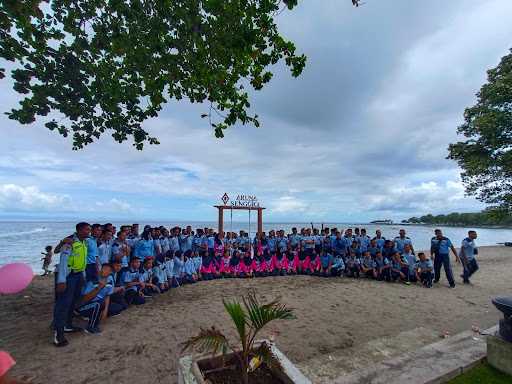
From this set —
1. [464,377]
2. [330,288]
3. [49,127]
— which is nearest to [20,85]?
[49,127]

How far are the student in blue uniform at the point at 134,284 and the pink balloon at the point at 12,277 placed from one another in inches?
152

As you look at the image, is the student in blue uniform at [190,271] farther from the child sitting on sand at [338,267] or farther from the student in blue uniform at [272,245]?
the child sitting on sand at [338,267]

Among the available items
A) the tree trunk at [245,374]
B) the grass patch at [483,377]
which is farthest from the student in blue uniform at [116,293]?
the grass patch at [483,377]

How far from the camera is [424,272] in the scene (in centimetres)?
927

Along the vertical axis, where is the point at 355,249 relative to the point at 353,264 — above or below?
above

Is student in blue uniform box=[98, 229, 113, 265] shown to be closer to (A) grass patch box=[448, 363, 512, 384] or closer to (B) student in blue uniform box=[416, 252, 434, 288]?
(A) grass patch box=[448, 363, 512, 384]

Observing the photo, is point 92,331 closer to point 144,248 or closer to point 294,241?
point 144,248

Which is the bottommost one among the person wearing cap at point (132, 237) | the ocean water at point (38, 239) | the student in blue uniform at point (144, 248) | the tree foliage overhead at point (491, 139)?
the ocean water at point (38, 239)

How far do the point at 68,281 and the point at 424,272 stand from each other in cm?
1044

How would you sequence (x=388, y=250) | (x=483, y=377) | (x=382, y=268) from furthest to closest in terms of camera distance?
(x=388, y=250) < (x=382, y=268) < (x=483, y=377)

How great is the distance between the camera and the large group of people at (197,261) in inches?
207

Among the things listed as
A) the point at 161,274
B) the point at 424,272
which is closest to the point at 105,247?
the point at 161,274

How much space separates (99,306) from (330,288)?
22.0 ft

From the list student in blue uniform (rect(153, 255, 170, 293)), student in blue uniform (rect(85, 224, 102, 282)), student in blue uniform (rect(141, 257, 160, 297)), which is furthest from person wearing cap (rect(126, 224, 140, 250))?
student in blue uniform (rect(85, 224, 102, 282))
